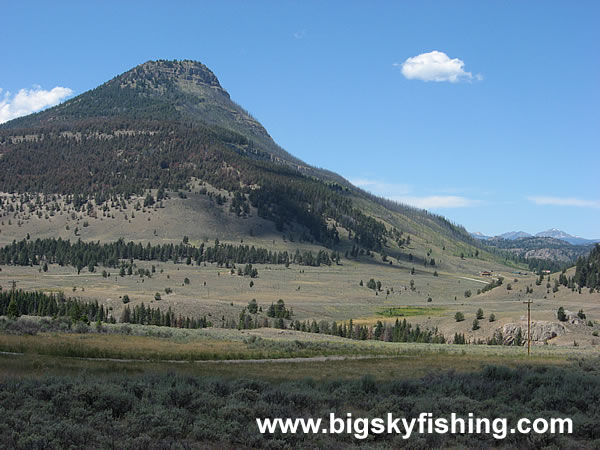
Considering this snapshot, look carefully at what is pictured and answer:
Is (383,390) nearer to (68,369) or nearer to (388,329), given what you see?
(68,369)

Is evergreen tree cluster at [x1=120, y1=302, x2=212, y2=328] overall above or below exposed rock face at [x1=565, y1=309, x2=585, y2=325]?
below

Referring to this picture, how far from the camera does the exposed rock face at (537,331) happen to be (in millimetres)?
70062

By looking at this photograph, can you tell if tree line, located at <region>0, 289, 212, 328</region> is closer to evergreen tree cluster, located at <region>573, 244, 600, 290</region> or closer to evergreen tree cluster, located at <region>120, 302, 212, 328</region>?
evergreen tree cluster, located at <region>120, 302, 212, 328</region>

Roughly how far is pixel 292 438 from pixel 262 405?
2.62m

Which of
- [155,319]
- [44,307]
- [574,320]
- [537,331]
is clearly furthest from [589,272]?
[44,307]

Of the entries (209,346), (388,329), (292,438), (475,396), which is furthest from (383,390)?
(388,329)

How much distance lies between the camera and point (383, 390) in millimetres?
20703

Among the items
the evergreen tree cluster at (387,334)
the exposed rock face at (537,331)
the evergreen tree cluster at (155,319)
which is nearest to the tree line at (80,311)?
→ the evergreen tree cluster at (155,319)

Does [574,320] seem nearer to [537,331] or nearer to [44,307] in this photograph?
[537,331]

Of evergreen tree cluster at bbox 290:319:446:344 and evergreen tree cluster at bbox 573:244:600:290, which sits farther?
evergreen tree cluster at bbox 573:244:600:290

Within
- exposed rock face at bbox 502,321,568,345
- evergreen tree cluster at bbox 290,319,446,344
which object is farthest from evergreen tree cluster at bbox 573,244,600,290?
evergreen tree cluster at bbox 290,319,446,344

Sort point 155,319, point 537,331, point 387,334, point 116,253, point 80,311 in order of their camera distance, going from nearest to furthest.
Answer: point 80,311
point 537,331
point 155,319
point 387,334
point 116,253

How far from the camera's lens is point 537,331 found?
7106 cm

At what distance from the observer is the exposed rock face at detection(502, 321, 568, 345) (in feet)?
230
